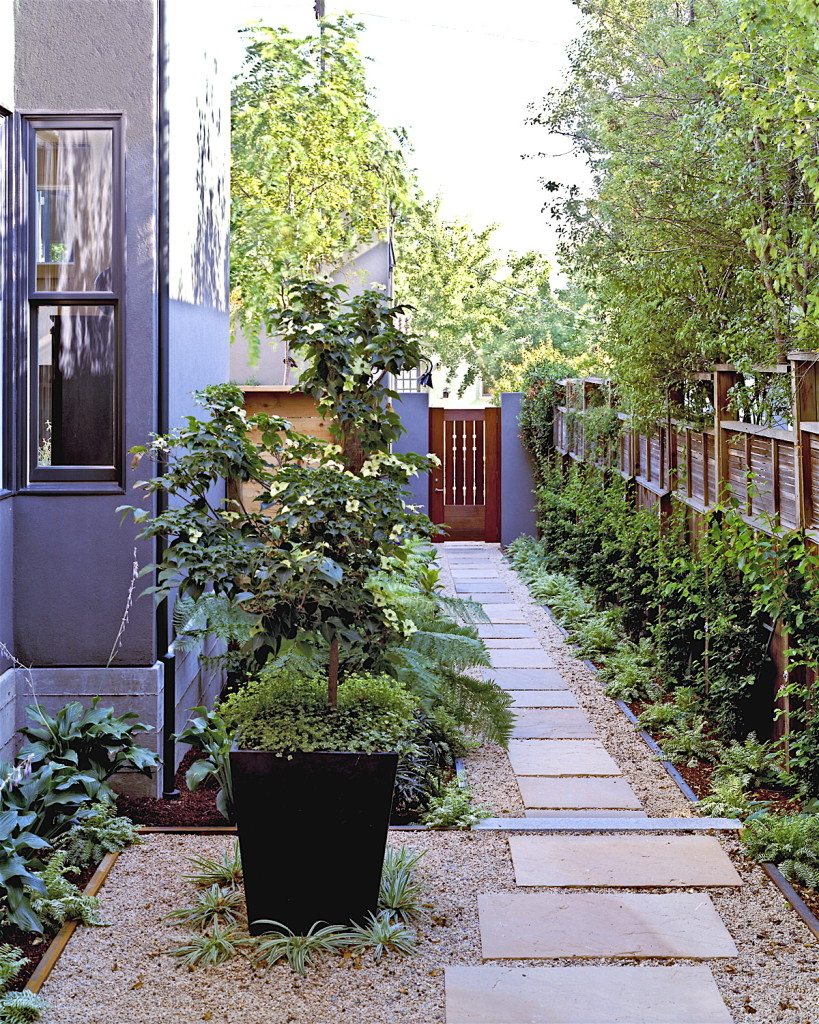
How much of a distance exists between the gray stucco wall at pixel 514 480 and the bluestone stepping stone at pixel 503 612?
4424mm

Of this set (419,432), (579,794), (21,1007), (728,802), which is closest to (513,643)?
(579,794)

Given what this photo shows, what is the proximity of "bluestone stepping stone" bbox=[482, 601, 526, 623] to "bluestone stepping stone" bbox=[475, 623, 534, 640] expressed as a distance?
20 cm

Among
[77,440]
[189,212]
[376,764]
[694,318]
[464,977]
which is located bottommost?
[464,977]

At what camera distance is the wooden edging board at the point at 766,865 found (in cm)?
387

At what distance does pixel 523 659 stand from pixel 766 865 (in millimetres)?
4226

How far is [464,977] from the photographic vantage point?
348 centimetres

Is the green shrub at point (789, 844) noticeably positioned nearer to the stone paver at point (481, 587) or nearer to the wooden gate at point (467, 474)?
the stone paver at point (481, 587)

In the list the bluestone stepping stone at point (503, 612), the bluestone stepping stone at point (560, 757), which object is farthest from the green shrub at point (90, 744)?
the bluestone stepping stone at point (503, 612)

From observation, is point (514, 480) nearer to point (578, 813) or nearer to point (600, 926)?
point (578, 813)

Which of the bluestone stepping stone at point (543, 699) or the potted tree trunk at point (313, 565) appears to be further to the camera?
the bluestone stepping stone at point (543, 699)

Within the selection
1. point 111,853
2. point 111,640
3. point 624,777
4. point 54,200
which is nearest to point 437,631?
point 624,777

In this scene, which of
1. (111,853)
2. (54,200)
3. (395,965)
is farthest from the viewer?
(54,200)

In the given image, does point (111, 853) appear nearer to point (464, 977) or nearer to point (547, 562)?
point (464, 977)

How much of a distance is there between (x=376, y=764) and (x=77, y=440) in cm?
233
